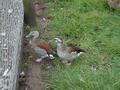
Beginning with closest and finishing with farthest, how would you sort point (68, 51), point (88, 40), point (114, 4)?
point (68, 51) < point (88, 40) < point (114, 4)

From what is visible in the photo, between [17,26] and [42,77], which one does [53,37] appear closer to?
[42,77]

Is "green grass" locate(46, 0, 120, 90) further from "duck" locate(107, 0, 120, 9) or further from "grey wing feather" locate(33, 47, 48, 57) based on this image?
"grey wing feather" locate(33, 47, 48, 57)

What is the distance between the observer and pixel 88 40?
6.25 m

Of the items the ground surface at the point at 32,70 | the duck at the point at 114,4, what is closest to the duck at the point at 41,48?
the ground surface at the point at 32,70

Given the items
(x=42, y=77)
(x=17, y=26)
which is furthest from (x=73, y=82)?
(x=17, y=26)

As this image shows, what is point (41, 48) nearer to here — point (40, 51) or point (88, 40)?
point (40, 51)

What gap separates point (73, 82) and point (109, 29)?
1.73m

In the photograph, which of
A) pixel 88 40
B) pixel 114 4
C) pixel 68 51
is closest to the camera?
pixel 68 51

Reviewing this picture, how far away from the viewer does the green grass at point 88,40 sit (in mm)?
5066

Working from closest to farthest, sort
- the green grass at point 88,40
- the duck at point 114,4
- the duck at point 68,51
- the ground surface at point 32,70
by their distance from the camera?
the green grass at point 88,40 < the ground surface at point 32,70 < the duck at point 68,51 < the duck at point 114,4

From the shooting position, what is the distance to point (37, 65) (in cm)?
568

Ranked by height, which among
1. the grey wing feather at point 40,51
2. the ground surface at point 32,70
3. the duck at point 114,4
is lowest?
the ground surface at point 32,70

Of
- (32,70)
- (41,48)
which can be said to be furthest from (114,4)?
(32,70)

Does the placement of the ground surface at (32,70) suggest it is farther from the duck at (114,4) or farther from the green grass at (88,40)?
the duck at (114,4)
